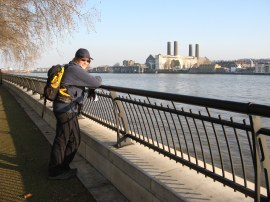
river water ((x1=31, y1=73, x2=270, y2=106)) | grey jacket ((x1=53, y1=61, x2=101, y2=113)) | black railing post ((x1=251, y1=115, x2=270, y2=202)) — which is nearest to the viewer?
black railing post ((x1=251, y1=115, x2=270, y2=202))

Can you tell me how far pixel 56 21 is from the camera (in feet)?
44.9

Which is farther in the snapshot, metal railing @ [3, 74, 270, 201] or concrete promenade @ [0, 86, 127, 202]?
concrete promenade @ [0, 86, 127, 202]

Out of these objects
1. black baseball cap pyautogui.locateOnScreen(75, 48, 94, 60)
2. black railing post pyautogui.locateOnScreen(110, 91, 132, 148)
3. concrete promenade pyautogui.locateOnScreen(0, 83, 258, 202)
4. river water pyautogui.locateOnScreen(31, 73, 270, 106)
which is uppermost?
black baseball cap pyautogui.locateOnScreen(75, 48, 94, 60)

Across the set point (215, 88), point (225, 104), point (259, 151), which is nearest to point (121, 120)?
point (225, 104)

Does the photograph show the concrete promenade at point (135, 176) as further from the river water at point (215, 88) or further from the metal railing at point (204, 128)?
the river water at point (215, 88)

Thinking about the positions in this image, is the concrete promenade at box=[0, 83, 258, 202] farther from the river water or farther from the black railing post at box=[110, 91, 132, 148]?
the river water

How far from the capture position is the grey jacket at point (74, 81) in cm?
466

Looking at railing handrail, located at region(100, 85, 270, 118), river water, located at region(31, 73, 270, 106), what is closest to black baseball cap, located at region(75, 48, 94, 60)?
railing handrail, located at region(100, 85, 270, 118)

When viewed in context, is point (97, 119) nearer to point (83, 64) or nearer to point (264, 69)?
point (83, 64)

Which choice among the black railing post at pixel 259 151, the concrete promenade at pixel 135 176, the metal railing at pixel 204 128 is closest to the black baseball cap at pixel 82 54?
the metal railing at pixel 204 128

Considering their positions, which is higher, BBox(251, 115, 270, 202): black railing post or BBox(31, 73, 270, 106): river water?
BBox(251, 115, 270, 202): black railing post

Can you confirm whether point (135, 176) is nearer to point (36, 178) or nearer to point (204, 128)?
point (204, 128)

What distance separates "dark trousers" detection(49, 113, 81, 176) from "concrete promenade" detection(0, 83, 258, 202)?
28 cm

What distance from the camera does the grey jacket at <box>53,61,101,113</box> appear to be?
4660 millimetres
